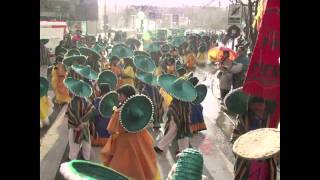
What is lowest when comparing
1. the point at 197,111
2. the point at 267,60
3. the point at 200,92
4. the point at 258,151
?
the point at 197,111

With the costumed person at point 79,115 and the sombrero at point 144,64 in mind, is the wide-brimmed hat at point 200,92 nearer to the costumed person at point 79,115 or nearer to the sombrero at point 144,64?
the sombrero at point 144,64

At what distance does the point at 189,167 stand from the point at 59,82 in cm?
1039

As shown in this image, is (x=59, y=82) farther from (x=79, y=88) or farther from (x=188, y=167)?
(x=188, y=167)

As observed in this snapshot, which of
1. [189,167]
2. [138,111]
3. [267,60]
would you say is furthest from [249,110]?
[189,167]

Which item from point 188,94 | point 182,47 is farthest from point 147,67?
point 182,47

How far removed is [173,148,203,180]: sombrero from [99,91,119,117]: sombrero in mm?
4138

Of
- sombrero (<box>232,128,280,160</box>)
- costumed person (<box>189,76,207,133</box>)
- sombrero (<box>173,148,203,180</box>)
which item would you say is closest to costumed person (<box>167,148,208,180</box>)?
sombrero (<box>173,148,203,180</box>)

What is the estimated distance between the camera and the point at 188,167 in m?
2.98

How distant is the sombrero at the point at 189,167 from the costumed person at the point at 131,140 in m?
2.49

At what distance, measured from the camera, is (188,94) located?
8.12m

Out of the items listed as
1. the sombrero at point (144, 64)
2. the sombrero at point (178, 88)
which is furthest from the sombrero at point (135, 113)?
the sombrero at point (144, 64)

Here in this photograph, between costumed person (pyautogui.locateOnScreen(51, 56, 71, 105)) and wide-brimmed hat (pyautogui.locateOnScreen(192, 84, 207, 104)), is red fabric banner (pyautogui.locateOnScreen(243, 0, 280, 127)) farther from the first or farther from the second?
costumed person (pyautogui.locateOnScreen(51, 56, 71, 105))
